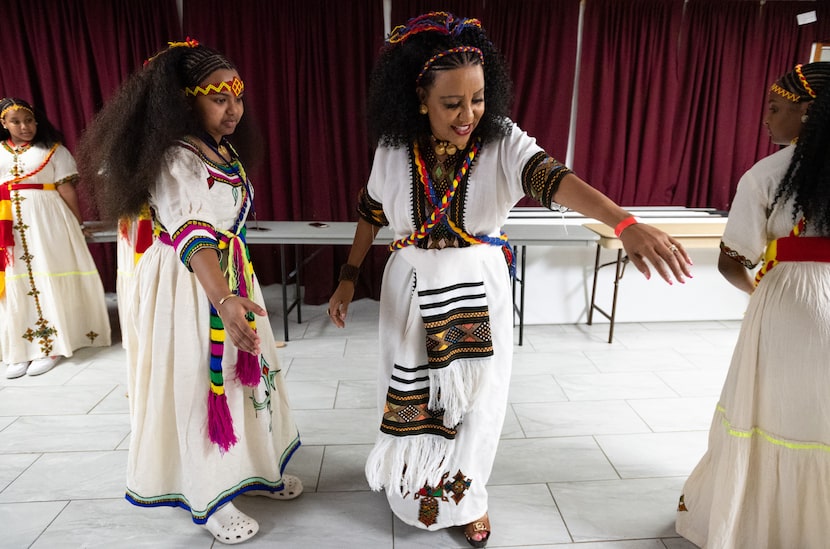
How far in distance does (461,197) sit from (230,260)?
28.6 inches

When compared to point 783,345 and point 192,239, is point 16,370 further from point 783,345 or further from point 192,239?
point 783,345

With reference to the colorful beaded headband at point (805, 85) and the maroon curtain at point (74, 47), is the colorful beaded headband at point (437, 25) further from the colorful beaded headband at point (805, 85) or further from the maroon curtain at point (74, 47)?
the maroon curtain at point (74, 47)

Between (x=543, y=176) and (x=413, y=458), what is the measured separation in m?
0.91

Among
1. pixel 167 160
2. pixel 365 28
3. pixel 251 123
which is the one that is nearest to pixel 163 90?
pixel 167 160

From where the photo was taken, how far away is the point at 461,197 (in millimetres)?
1413

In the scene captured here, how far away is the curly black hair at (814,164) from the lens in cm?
124

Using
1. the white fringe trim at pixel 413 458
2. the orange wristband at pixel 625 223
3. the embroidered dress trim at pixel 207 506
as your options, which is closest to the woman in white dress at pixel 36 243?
the embroidered dress trim at pixel 207 506

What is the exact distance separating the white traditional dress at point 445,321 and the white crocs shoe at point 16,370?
8.44 ft

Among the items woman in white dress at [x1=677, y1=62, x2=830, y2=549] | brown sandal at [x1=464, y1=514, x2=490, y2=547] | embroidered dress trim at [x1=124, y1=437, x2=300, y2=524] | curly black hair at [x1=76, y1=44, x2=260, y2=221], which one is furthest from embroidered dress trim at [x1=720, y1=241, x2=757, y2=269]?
embroidered dress trim at [x1=124, y1=437, x2=300, y2=524]

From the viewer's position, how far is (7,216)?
3.01 meters

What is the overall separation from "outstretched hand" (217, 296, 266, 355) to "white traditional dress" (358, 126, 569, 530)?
0.44 m

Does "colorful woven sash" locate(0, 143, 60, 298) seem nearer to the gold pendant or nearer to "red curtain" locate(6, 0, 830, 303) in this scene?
"red curtain" locate(6, 0, 830, 303)

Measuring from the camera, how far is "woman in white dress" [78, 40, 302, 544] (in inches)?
55.9

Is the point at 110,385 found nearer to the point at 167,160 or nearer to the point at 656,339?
the point at 167,160
